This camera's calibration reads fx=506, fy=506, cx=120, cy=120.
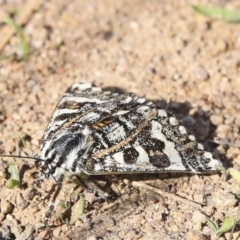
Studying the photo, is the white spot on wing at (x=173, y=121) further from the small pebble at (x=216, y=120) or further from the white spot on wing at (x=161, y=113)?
the small pebble at (x=216, y=120)

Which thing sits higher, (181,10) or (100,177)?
(181,10)

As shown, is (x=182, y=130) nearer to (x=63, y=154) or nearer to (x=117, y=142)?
(x=117, y=142)

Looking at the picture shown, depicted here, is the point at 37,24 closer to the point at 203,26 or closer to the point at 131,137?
the point at 203,26

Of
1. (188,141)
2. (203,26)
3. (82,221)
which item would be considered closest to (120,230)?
(82,221)

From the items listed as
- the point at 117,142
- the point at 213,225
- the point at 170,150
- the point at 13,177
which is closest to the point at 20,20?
the point at 13,177

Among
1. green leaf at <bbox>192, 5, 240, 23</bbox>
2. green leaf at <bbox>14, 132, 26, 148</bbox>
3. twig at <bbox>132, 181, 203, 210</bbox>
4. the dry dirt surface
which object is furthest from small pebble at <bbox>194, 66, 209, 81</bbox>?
green leaf at <bbox>14, 132, 26, 148</bbox>

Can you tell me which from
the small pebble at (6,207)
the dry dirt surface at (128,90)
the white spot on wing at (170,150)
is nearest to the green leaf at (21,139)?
the dry dirt surface at (128,90)
